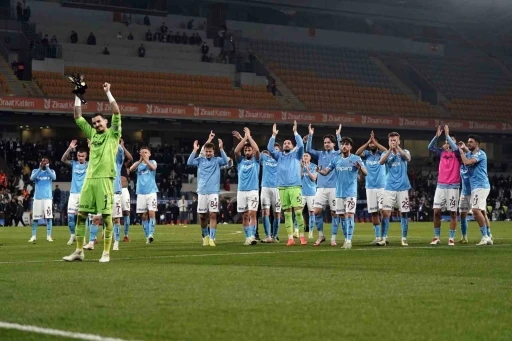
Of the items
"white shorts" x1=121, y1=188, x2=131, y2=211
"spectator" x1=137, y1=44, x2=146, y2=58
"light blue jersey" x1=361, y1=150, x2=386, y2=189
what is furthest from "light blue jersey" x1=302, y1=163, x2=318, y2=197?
"spectator" x1=137, y1=44, x2=146, y2=58

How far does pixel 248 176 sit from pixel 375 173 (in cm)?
311

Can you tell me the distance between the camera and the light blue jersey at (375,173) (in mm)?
23719

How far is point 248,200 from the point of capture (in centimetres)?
2400

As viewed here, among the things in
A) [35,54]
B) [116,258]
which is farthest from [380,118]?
[116,258]

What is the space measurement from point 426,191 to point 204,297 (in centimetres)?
4994

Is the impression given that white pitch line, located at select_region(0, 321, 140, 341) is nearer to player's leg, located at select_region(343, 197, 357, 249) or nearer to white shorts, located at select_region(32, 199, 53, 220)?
player's leg, located at select_region(343, 197, 357, 249)

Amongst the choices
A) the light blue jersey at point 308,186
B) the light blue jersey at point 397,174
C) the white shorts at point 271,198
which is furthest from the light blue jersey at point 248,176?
the light blue jersey at point 308,186

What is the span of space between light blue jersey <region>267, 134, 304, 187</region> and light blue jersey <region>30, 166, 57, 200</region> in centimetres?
832

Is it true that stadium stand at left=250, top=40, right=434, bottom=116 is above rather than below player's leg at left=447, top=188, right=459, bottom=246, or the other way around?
above

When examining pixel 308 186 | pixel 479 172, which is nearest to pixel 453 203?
pixel 479 172

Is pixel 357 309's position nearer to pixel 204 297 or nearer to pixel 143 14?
pixel 204 297

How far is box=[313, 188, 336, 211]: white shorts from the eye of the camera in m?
23.5

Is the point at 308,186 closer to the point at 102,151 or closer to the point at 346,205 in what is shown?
the point at 346,205

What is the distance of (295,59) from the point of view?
6625 cm
